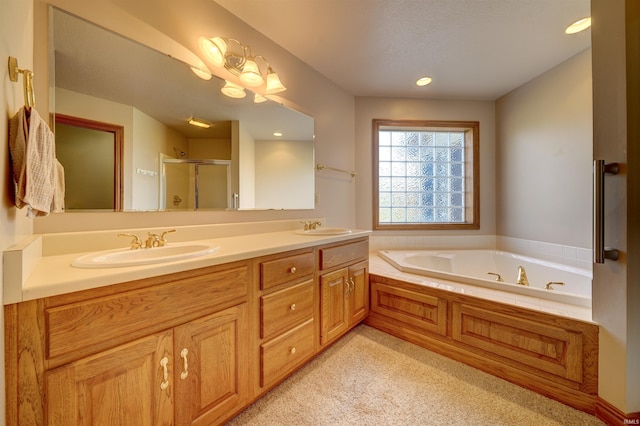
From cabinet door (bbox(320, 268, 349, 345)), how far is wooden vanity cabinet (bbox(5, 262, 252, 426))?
587 millimetres

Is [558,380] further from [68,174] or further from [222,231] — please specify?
[68,174]

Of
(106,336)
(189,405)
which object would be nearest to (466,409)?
(189,405)

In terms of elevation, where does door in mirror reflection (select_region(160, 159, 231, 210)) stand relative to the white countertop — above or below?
above

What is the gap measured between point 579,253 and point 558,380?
132 cm

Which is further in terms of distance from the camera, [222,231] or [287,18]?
[287,18]

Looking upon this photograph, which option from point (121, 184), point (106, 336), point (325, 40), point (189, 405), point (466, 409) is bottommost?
point (466, 409)

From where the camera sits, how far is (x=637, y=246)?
1108 mm

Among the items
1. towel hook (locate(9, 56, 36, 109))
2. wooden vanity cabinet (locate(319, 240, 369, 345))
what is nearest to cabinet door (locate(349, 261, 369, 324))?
wooden vanity cabinet (locate(319, 240, 369, 345))

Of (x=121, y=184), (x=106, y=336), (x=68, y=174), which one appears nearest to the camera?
(x=106, y=336)

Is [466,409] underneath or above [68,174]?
underneath

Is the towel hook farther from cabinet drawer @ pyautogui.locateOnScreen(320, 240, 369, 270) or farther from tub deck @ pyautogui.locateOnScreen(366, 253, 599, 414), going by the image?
tub deck @ pyautogui.locateOnScreen(366, 253, 599, 414)

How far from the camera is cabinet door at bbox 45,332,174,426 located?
683 millimetres

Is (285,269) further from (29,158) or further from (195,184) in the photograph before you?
(29,158)

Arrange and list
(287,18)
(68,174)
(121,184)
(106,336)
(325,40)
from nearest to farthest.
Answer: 1. (106,336)
2. (68,174)
3. (121,184)
4. (287,18)
5. (325,40)
